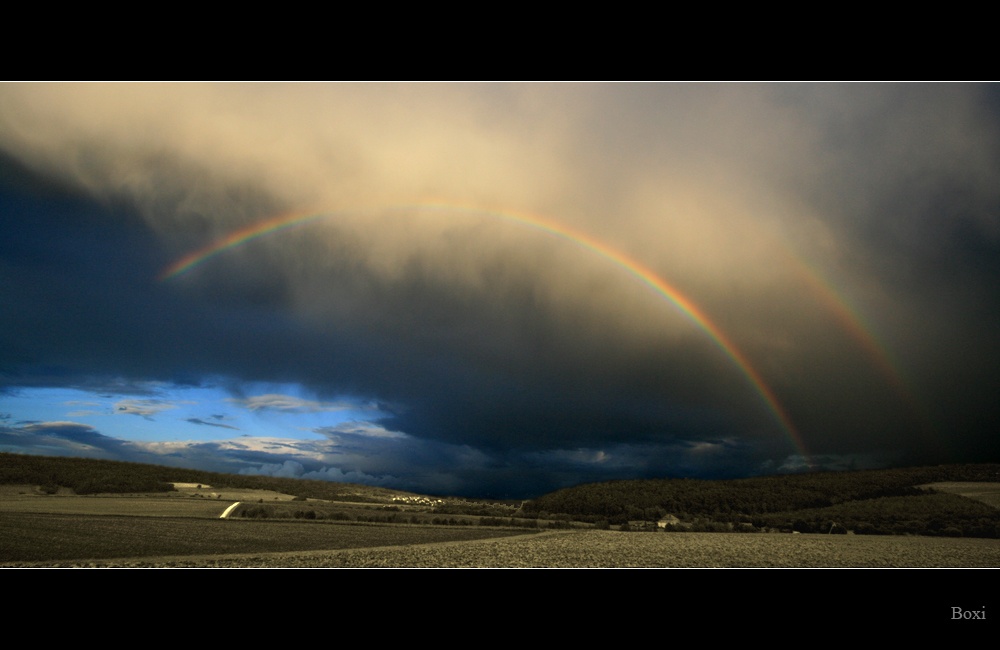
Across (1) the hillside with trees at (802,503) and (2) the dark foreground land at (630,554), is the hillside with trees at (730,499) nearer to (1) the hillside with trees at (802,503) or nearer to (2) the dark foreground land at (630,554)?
(1) the hillside with trees at (802,503)

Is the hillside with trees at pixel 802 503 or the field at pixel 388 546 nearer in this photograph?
the field at pixel 388 546

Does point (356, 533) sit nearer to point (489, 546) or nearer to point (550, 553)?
point (489, 546)

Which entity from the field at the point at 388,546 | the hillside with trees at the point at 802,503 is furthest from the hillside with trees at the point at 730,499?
the field at the point at 388,546

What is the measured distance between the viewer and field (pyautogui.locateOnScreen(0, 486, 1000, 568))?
3959 cm

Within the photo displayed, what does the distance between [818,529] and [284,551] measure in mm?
73333

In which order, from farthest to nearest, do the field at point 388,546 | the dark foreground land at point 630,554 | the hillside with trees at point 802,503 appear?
the hillside with trees at point 802,503, the field at point 388,546, the dark foreground land at point 630,554

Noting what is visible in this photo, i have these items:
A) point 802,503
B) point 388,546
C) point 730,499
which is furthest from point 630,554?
point 730,499

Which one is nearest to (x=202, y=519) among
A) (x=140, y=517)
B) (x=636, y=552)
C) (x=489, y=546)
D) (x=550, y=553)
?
(x=140, y=517)

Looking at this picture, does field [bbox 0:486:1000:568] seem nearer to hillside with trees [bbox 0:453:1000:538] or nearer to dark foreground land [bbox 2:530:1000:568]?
dark foreground land [bbox 2:530:1000:568]

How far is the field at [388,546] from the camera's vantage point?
39.6m

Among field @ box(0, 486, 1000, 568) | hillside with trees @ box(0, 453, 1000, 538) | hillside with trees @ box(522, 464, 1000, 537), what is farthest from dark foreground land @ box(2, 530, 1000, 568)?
hillside with trees @ box(0, 453, 1000, 538)

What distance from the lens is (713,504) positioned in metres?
120

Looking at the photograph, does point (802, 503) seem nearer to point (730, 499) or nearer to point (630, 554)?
point (730, 499)

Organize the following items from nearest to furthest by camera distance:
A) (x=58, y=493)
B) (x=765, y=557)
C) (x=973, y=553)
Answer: (x=765, y=557)
(x=973, y=553)
(x=58, y=493)
